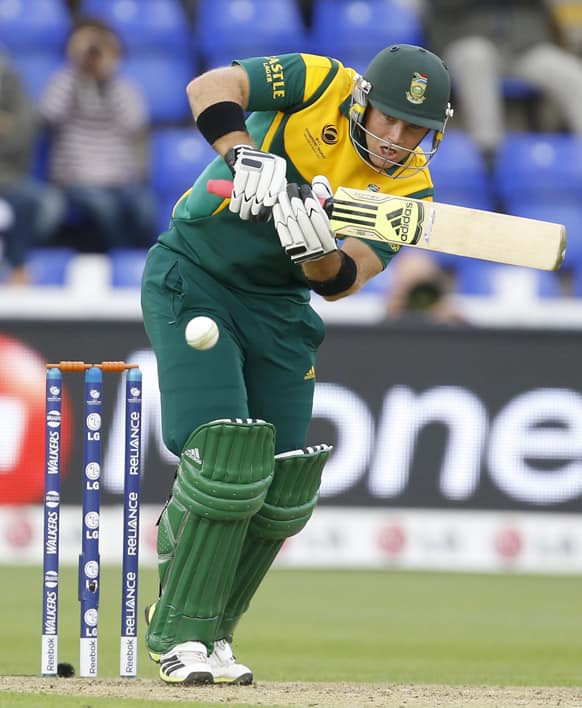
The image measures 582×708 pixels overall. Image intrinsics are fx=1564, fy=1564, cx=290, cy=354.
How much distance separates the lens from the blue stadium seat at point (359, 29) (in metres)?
10.6

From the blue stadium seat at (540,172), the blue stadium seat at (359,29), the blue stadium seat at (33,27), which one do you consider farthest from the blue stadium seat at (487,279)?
the blue stadium seat at (33,27)

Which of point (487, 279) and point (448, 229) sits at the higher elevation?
point (487, 279)

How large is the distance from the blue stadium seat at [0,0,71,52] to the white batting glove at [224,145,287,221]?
23.0ft

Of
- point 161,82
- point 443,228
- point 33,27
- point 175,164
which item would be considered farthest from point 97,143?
point 443,228

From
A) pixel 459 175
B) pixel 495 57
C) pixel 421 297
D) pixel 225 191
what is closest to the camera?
pixel 225 191

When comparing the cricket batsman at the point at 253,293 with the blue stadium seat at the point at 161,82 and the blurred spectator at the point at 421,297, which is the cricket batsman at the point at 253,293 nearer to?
the blurred spectator at the point at 421,297

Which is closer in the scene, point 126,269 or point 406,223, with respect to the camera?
point 406,223

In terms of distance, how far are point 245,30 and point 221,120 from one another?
22.2 ft

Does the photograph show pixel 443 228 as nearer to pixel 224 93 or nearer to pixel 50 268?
pixel 224 93

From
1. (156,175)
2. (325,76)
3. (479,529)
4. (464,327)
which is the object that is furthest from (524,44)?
(325,76)

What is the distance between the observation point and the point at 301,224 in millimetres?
3783

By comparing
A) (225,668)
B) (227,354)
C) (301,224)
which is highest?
(301,224)

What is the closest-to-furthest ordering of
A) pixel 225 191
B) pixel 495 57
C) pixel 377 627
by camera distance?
pixel 225 191, pixel 377 627, pixel 495 57

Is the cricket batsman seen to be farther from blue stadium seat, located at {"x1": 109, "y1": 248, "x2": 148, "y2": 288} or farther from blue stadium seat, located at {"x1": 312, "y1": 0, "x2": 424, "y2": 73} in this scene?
blue stadium seat, located at {"x1": 312, "y1": 0, "x2": 424, "y2": 73}
